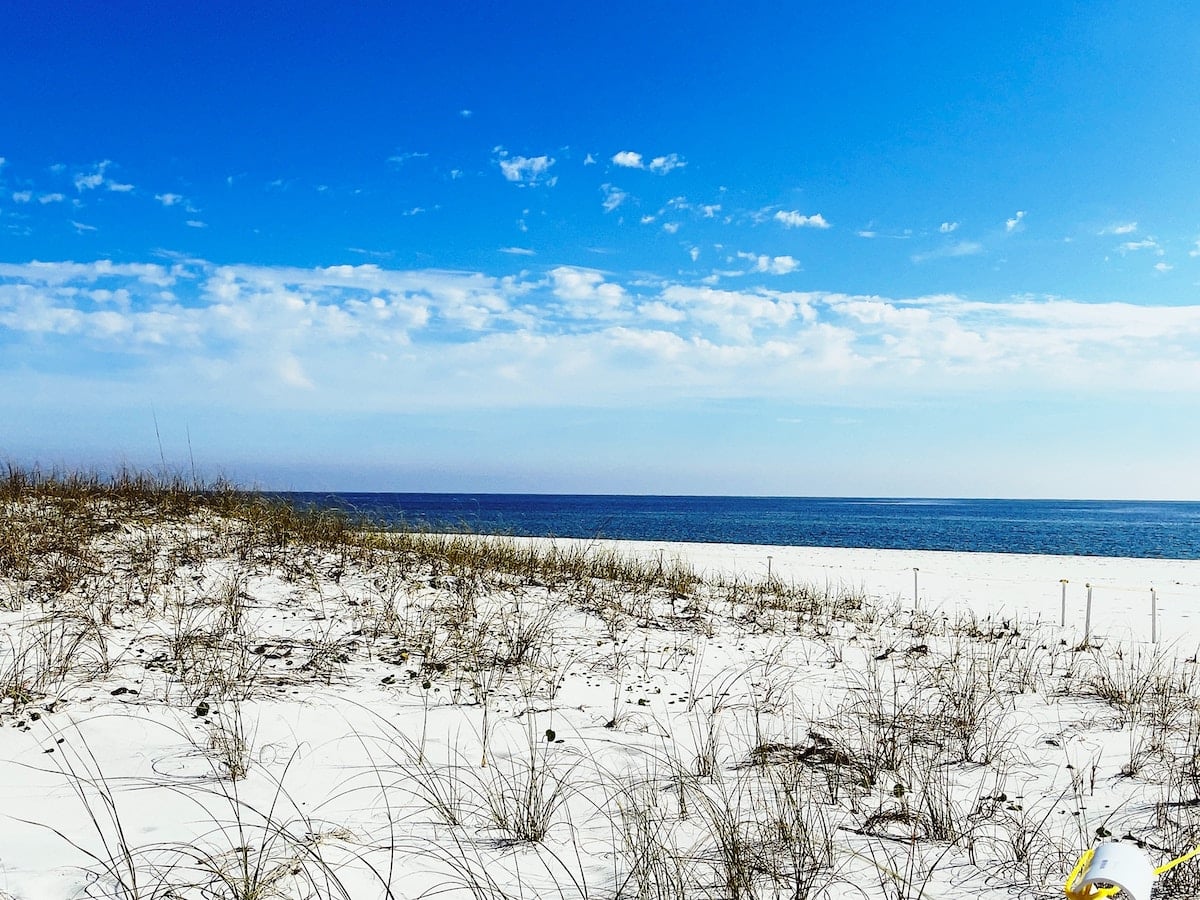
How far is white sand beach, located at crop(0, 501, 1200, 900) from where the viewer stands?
337 centimetres

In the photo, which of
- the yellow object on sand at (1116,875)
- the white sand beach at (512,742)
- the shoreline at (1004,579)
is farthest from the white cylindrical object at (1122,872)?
the shoreline at (1004,579)

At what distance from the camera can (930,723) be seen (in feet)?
18.8

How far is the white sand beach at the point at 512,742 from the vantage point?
3367 mm

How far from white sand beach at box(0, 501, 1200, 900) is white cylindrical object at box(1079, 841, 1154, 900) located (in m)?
1.10

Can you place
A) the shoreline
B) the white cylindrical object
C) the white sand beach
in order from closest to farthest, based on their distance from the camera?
1. the white cylindrical object
2. the white sand beach
3. the shoreline

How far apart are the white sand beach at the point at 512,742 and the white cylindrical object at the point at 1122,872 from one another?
110 centimetres

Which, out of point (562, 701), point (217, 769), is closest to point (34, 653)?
point (217, 769)

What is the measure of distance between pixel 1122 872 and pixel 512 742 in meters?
3.78

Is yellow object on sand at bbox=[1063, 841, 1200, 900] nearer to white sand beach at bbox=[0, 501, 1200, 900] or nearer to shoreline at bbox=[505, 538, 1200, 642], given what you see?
white sand beach at bbox=[0, 501, 1200, 900]

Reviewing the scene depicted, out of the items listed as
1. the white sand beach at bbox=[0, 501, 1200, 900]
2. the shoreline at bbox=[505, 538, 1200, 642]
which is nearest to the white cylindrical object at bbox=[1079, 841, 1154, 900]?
the white sand beach at bbox=[0, 501, 1200, 900]

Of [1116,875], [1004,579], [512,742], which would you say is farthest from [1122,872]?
[1004,579]

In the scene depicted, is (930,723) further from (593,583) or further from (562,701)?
(593,583)

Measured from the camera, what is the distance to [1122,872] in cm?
217

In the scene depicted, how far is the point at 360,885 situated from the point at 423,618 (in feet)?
15.5
